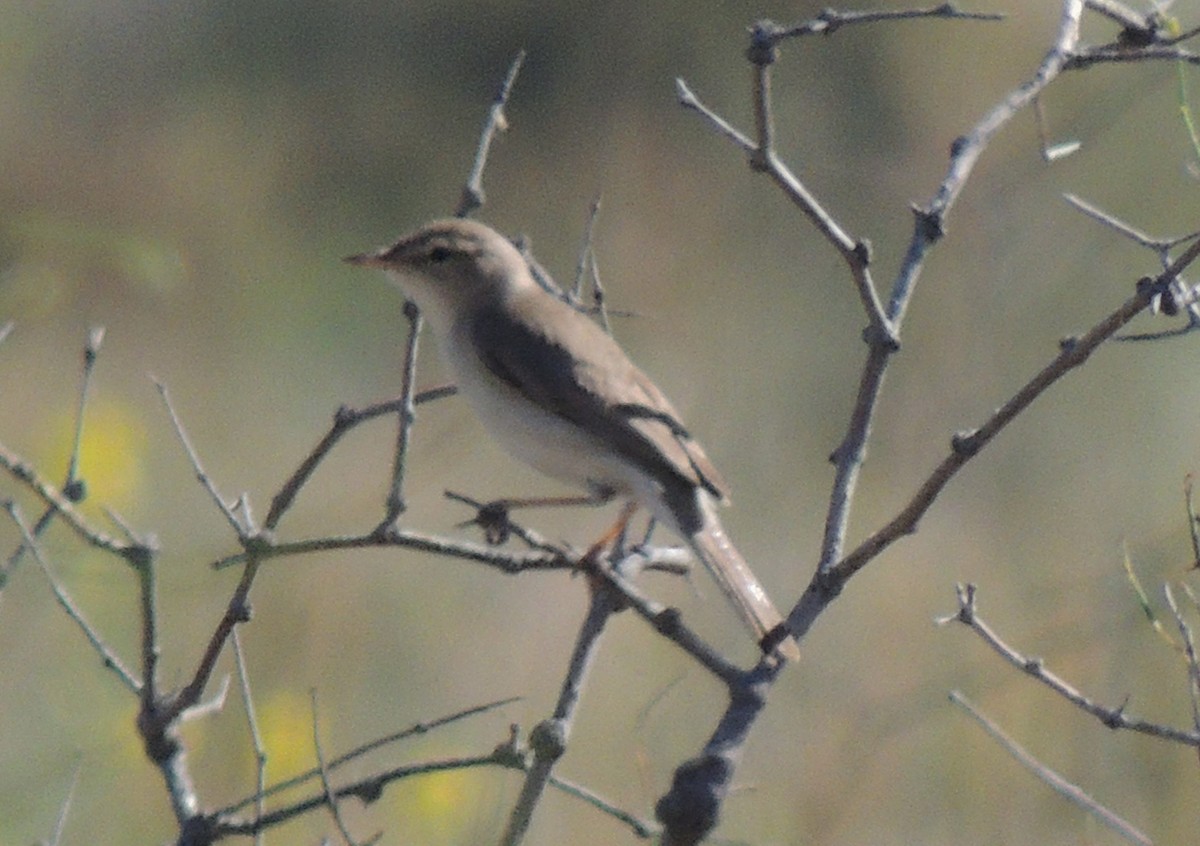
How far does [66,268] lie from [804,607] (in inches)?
208

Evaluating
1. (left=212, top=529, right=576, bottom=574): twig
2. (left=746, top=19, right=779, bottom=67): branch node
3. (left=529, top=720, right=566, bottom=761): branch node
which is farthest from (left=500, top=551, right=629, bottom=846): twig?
(left=746, top=19, right=779, bottom=67): branch node

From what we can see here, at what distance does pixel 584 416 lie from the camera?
10.4 ft

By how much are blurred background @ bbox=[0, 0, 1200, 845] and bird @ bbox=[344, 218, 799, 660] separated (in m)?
0.33

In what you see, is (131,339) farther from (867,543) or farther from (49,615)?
(867,543)

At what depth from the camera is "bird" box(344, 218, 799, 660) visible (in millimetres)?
2969

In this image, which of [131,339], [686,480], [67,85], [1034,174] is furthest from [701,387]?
[67,85]

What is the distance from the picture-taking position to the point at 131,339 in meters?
6.70

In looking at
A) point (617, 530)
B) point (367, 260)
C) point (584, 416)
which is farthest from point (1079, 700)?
point (367, 260)

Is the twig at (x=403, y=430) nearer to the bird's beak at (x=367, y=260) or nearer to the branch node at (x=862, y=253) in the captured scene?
the branch node at (x=862, y=253)

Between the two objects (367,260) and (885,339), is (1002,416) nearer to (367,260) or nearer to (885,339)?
(885,339)

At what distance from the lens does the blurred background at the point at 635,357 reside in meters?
4.31

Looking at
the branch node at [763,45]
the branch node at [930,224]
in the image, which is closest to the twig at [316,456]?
the branch node at [763,45]

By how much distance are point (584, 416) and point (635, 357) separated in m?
2.98

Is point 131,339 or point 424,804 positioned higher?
point 131,339
